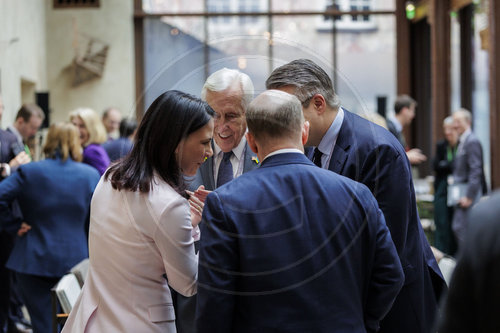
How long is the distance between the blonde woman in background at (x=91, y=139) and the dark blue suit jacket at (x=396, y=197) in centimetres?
335

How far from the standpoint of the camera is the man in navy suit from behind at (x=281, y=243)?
1.82 m

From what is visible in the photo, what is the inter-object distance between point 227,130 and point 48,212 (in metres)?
2.44

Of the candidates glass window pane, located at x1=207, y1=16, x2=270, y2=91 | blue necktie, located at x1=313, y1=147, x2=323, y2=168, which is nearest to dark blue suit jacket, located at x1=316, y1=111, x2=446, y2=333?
blue necktie, located at x1=313, y1=147, x2=323, y2=168

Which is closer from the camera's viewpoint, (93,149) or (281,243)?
(281,243)

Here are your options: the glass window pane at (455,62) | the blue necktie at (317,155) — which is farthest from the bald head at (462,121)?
the blue necktie at (317,155)

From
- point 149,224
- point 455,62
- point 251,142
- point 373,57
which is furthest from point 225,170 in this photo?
point 373,57

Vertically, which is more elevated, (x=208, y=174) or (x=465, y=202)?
(x=208, y=174)

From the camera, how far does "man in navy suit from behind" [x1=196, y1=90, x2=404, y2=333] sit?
182 centimetres

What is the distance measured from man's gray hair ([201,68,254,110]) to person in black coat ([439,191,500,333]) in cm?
102

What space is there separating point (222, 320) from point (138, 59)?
1104 cm

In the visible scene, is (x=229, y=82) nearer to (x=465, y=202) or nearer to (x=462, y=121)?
(x=465, y=202)

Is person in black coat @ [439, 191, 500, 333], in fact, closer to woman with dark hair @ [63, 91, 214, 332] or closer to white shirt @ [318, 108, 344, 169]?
woman with dark hair @ [63, 91, 214, 332]

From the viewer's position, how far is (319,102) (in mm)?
2209

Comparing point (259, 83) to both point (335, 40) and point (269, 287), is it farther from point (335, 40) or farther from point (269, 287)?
point (335, 40)
